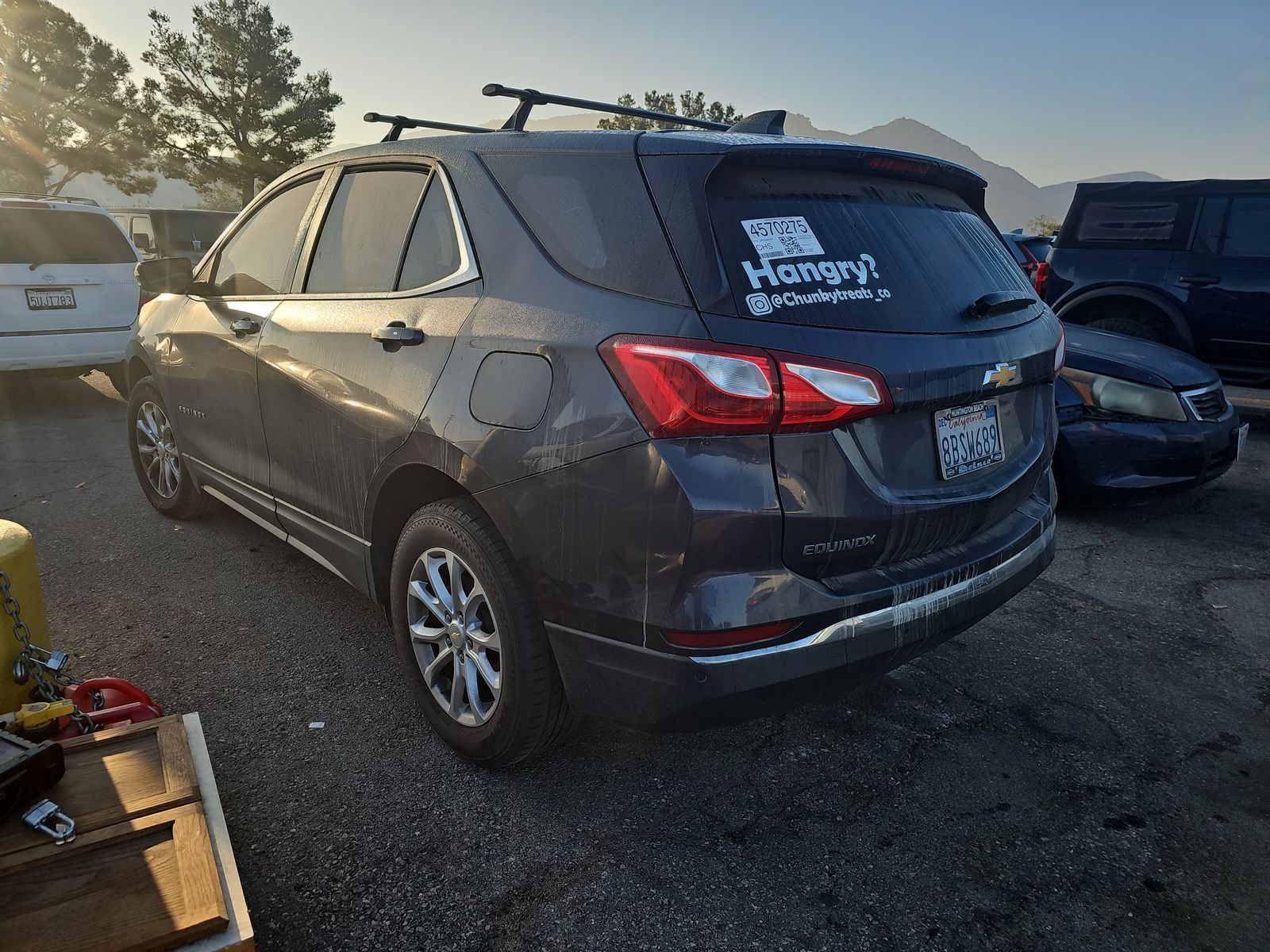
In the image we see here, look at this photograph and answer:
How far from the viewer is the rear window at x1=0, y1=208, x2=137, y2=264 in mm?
6996

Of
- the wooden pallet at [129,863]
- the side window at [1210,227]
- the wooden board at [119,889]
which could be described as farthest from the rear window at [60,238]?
the side window at [1210,227]

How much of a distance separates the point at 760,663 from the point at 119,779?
1.51m

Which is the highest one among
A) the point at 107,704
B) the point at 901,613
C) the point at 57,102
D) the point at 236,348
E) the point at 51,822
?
the point at 57,102

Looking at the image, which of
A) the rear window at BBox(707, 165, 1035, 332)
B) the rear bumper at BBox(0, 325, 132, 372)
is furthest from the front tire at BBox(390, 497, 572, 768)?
the rear bumper at BBox(0, 325, 132, 372)

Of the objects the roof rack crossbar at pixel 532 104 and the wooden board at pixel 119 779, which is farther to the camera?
the roof rack crossbar at pixel 532 104

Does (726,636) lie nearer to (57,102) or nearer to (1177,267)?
(1177,267)

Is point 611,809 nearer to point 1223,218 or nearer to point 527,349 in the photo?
point 527,349

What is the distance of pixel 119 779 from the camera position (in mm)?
2035

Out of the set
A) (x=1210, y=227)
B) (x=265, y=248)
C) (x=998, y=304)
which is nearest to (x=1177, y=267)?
(x=1210, y=227)

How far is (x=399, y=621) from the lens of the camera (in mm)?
2682

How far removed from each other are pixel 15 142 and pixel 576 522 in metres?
54.0

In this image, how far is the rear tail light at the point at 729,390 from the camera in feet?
6.01

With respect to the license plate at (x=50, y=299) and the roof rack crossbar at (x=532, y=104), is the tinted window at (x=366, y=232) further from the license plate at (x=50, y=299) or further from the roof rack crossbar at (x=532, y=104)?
the license plate at (x=50, y=299)

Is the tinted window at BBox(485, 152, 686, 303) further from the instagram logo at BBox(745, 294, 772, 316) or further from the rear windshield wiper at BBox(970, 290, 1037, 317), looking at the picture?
the rear windshield wiper at BBox(970, 290, 1037, 317)
